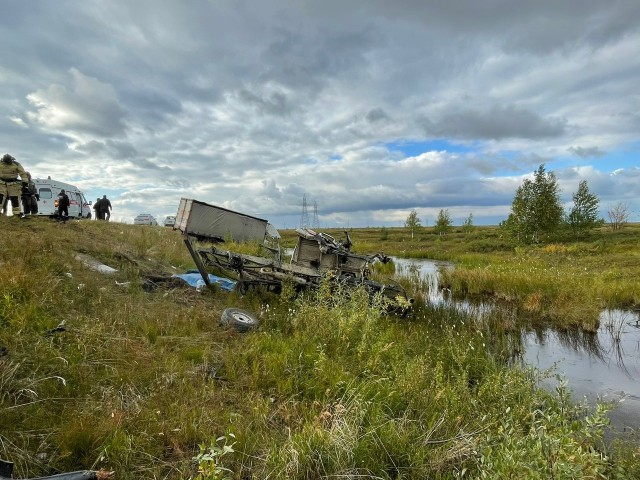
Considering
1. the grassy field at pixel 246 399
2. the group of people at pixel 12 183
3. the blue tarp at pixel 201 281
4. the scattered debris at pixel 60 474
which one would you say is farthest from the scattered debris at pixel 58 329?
the group of people at pixel 12 183

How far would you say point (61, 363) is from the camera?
166 inches

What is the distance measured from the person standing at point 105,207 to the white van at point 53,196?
47.1 inches

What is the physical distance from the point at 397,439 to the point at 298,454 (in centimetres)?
96

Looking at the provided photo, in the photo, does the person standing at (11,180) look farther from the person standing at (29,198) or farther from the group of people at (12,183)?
the person standing at (29,198)

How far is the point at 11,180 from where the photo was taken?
41.9 feet

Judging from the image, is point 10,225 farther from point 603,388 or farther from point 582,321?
point 582,321

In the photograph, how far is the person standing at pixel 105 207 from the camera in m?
25.6

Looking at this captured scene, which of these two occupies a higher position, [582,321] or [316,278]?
[316,278]

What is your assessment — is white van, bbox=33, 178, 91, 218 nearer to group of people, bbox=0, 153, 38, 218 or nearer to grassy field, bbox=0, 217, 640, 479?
group of people, bbox=0, 153, 38, 218

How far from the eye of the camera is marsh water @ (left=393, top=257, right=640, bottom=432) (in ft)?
19.8

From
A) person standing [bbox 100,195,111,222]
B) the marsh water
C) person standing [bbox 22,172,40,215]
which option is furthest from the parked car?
the marsh water

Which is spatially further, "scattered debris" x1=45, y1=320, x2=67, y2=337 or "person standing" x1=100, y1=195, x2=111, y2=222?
"person standing" x1=100, y1=195, x2=111, y2=222

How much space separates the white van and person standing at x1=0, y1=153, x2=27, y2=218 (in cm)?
904

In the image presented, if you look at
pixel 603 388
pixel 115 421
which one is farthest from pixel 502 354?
pixel 115 421
